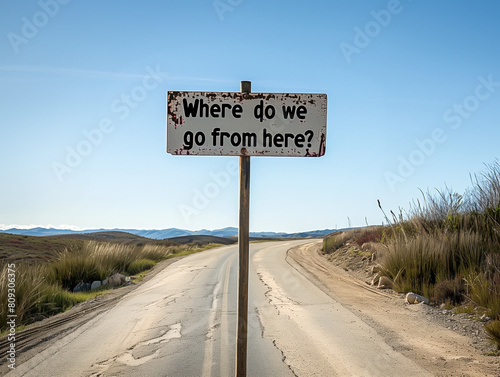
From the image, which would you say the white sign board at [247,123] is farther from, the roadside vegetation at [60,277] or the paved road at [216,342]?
the roadside vegetation at [60,277]

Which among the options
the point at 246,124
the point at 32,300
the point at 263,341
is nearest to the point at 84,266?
the point at 32,300

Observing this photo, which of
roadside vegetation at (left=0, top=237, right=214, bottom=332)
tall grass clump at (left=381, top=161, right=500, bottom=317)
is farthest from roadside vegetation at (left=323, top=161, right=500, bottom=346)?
roadside vegetation at (left=0, top=237, right=214, bottom=332)

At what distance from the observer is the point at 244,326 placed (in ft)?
11.2

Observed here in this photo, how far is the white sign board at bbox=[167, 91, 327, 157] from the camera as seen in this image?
357cm

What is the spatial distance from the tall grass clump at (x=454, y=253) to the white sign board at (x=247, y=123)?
5202mm

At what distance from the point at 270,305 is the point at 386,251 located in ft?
15.6

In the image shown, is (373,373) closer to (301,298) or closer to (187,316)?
(187,316)

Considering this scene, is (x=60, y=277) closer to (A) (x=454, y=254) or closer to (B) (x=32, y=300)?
(B) (x=32, y=300)

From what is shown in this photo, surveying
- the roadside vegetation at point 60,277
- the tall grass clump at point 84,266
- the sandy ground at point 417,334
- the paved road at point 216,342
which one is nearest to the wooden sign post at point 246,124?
the paved road at point 216,342

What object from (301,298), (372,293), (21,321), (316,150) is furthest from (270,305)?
(316,150)

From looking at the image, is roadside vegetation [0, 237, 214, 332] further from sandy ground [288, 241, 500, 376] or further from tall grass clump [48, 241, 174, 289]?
sandy ground [288, 241, 500, 376]

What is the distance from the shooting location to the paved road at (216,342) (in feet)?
15.0

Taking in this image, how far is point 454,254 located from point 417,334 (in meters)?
4.09

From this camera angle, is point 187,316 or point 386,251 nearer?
point 187,316
